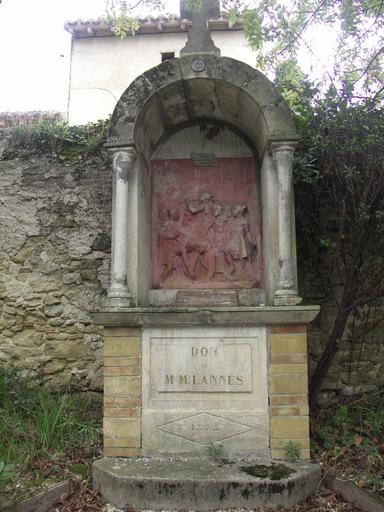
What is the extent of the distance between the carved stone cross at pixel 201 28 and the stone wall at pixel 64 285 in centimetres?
184

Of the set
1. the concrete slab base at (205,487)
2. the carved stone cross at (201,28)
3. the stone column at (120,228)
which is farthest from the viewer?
the carved stone cross at (201,28)

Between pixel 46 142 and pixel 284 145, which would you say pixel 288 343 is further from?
pixel 46 142

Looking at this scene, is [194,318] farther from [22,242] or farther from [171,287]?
[22,242]

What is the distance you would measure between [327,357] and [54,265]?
301cm

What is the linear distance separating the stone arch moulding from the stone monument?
0.5 inches

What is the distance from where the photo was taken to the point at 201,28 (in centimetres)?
411

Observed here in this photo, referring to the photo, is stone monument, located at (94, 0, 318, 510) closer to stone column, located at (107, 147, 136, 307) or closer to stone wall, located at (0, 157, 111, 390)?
stone column, located at (107, 147, 136, 307)

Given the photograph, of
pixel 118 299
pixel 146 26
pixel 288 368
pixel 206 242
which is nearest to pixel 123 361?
pixel 118 299

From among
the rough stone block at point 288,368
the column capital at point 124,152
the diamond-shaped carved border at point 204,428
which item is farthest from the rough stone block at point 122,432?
the column capital at point 124,152

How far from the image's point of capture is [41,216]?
17.6 feet

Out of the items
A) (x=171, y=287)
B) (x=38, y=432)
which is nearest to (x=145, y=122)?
(x=171, y=287)

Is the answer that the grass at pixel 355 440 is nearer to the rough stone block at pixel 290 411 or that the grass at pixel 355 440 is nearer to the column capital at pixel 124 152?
the rough stone block at pixel 290 411

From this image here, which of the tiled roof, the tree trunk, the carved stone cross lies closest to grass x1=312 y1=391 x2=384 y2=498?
the tree trunk

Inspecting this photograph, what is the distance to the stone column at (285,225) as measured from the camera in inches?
144
